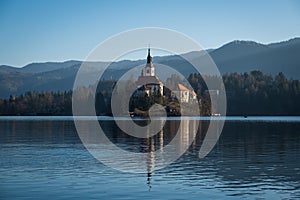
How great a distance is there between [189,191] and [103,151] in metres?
21.0

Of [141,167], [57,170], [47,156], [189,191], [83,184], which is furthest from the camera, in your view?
[47,156]

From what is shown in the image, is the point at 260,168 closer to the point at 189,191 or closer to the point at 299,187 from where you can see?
the point at 299,187

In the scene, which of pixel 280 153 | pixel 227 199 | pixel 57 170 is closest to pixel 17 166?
pixel 57 170

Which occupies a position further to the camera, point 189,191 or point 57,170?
point 57,170

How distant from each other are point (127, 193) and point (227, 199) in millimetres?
4569

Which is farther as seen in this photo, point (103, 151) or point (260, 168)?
point (103, 151)

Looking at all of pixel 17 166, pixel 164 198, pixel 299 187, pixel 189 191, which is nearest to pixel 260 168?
pixel 299 187

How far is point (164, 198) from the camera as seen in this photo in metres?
21.5

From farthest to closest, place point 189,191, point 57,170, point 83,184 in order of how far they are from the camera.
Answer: point 57,170 < point 83,184 < point 189,191

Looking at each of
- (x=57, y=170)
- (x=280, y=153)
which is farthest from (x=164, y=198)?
(x=280, y=153)

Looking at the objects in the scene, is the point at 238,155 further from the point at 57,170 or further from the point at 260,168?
the point at 57,170

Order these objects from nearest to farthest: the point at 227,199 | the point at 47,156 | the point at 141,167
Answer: the point at 227,199 < the point at 141,167 < the point at 47,156

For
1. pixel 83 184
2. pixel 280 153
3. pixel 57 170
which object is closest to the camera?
pixel 83 184

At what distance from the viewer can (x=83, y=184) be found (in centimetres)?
2467
